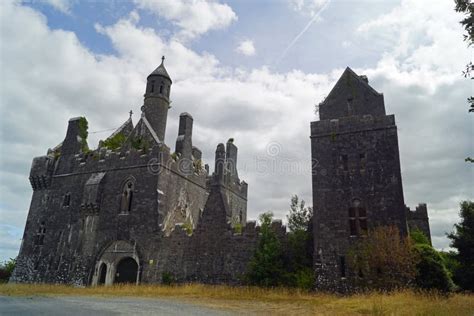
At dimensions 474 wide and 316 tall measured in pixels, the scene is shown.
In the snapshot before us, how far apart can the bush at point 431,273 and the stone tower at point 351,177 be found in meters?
1.97

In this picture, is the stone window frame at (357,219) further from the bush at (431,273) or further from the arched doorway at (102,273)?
the arched doorway at (102,273)

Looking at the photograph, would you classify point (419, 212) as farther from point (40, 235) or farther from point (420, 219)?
point (40, 235)

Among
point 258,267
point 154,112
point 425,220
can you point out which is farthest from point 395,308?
point 154,112

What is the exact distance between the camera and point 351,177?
71.2ft

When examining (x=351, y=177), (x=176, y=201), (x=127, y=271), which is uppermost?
(x=351, y=177)

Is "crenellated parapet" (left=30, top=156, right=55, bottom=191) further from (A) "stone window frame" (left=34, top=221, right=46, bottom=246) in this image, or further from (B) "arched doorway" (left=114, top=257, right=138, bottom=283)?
(B) "arched doorway" (left=114, top=257, right=138, bottom=283)

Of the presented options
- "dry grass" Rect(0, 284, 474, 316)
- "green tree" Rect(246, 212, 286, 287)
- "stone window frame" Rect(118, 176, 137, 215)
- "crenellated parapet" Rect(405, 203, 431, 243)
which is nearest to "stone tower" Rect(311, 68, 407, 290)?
"green tree" Rect(246, 212, 286, 287)

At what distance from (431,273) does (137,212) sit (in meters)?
20.3

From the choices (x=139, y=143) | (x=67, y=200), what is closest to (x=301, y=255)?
(x=139, y=143)

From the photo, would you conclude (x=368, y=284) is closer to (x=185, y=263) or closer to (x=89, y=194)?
(x=185, y=263)

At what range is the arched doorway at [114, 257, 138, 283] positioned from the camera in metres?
25.5

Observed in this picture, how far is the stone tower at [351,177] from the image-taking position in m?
20.2

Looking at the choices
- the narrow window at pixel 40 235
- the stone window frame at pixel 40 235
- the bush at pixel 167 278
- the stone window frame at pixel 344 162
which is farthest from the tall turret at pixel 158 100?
the stone window frame at pixel 344 162

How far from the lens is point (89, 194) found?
93.2 ft
